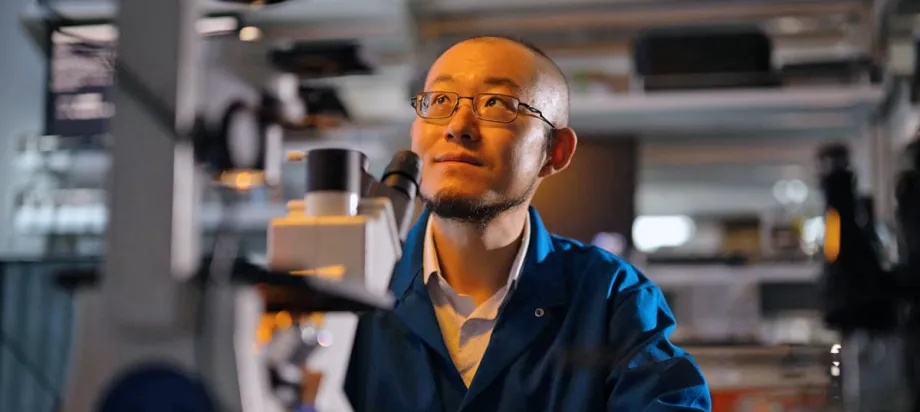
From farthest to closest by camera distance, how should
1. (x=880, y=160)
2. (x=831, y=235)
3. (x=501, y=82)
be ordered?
(x=880, y=160), (x=501, y=82), (x=831, y=235)

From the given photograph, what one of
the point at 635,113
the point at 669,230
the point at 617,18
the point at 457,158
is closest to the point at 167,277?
the point at 457,158

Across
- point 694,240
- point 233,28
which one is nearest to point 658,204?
point 694,240

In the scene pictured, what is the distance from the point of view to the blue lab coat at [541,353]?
1.09m

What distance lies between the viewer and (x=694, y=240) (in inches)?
242

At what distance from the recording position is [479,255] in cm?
125

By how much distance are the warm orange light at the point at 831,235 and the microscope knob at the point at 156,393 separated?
0.76 metres

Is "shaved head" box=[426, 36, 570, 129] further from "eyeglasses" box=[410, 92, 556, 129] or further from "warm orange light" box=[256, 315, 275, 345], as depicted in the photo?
"warm orange light" box=[256, 315, 275, 345]

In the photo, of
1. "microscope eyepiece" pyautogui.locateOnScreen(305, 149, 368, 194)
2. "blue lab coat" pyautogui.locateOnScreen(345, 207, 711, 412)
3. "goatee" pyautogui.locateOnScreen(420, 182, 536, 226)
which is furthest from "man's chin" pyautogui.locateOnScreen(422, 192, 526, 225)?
"microscope eyepiece" pyautogui.locateOnScreen(305, 149, 368, 194)

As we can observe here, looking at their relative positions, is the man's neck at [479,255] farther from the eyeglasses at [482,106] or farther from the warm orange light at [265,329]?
the warm orange light at [265,329]

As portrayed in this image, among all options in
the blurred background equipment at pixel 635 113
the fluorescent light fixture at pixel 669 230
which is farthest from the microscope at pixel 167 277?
the fluorescent light fixture at pixel 669 230

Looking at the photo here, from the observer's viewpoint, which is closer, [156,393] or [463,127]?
[156,393]

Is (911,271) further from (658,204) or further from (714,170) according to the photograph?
(658,204)

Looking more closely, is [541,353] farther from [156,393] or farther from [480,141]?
[156,393]

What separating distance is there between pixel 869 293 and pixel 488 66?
54 centimetres
